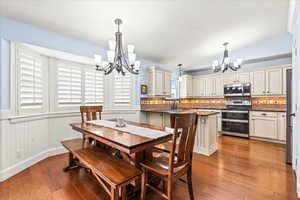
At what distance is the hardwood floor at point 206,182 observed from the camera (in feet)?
5.75

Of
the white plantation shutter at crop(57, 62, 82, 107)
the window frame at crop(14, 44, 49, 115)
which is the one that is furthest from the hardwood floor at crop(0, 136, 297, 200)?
the white plantation shutter at crop(57, 62, 82, 107)

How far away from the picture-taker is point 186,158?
1583 mm

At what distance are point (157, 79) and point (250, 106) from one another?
3.26 m

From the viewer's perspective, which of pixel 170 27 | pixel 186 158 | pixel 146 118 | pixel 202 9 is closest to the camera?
pixel 186 158

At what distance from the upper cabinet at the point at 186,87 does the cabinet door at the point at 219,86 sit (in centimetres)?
103

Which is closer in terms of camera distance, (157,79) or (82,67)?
(82,67)

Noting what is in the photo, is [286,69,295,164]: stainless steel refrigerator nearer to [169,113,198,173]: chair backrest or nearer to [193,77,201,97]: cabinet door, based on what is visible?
[169,113,198,173]: chair backrest

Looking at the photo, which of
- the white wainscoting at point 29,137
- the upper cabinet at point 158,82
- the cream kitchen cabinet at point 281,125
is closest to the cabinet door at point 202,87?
the upper cabinet at point 158,82

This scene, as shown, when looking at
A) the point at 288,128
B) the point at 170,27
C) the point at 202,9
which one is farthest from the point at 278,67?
the point at 170,27

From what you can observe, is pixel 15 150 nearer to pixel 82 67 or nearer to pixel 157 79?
pixel 82 67

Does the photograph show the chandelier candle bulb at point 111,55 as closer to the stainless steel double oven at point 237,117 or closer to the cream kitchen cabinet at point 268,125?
the stainless steel double oven at point 237,117

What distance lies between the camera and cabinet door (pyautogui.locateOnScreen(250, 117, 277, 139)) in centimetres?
→ 388

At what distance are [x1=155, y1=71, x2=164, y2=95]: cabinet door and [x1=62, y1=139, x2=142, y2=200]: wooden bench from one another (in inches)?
109

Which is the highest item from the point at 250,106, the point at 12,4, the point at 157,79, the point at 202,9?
the point at 202,9
